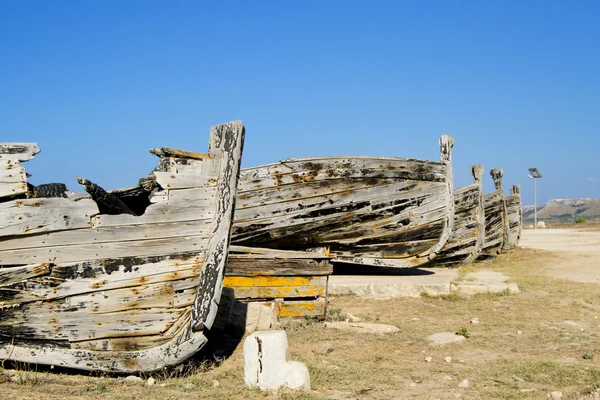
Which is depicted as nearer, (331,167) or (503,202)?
(331,167)

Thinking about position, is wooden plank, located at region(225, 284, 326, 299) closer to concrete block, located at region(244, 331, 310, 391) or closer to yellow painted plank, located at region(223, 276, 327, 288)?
yellow painted plank, located at region(223, 276, 327, 288)

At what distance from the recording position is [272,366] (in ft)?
16.4

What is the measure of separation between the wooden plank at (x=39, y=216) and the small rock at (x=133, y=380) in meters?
1.37

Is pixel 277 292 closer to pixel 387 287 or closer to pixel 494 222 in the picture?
pixel 387 287

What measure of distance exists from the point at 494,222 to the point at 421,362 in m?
10.8

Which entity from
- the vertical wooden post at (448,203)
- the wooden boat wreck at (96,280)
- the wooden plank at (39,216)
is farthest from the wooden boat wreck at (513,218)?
the wooden plank at (39,216)

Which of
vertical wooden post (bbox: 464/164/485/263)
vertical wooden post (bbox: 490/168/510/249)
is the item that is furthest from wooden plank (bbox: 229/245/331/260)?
vertical wooden post (bbox: 490/168/510/249)

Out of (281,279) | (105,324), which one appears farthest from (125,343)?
(281,279)

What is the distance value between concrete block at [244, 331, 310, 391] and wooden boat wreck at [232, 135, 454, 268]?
487 centimetres

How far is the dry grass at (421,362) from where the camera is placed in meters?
5.06

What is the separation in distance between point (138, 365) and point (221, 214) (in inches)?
58.2

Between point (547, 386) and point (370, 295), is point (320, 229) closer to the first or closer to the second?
point (370, 295)

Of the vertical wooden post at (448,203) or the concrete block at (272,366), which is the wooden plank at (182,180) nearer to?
the concrete block at (272,366)

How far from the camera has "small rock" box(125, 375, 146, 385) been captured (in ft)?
17.1
